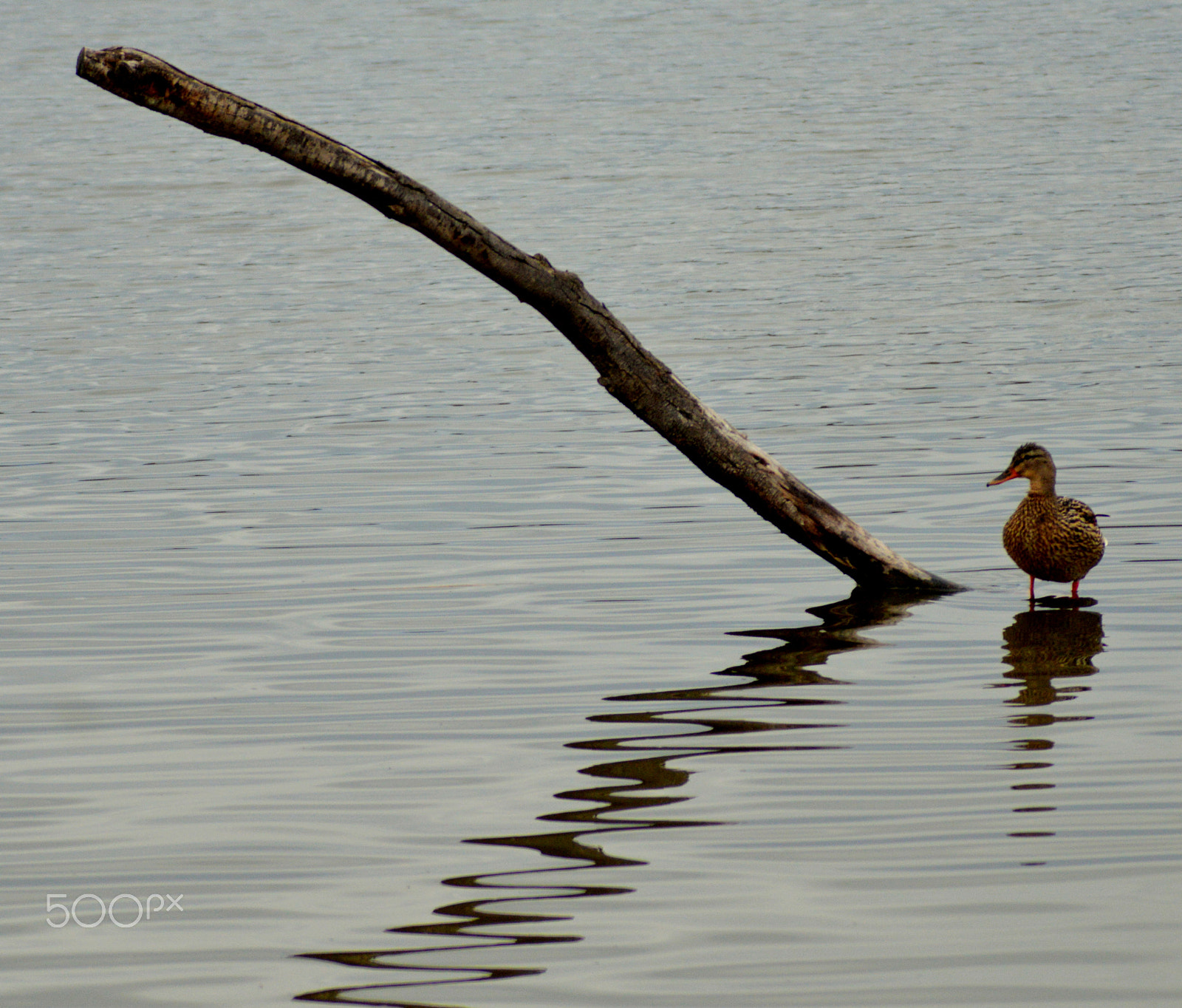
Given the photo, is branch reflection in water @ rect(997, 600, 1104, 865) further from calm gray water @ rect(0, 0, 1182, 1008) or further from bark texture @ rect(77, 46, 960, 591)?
bark texture @ rect(77, 46, 960, 591)

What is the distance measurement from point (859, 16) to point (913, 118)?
1664 cm

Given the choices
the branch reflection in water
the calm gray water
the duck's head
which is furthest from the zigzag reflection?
the duck's head

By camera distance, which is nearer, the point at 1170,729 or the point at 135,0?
the point at 1170,729

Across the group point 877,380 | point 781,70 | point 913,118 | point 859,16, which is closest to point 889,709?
point 877,380

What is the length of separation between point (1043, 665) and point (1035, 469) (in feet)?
6.45

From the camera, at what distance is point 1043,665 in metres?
7.97

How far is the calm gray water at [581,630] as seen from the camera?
205 inches

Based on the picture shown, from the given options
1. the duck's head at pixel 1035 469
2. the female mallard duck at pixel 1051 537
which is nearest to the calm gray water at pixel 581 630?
the female mallard duck at pixel 1051 537

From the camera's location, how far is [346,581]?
9.70m

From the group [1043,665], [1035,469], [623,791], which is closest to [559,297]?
[1043,665]

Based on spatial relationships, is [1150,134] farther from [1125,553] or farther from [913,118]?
[1125,553]

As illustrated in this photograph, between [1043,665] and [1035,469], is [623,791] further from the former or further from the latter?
[1035,469]

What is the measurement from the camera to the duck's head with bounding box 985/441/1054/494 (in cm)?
965

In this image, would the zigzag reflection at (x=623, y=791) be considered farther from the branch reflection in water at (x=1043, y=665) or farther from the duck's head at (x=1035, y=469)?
the duck's head at (x=1035, y=469)
